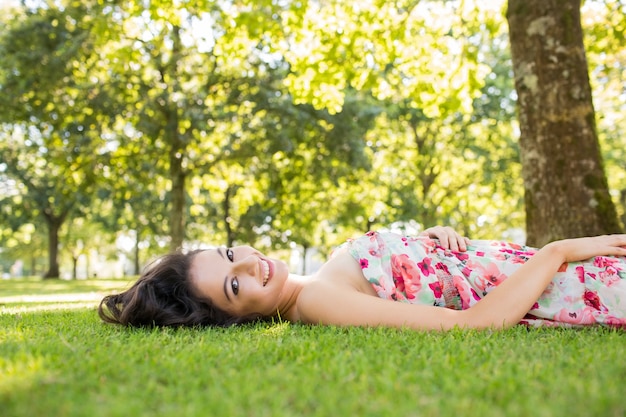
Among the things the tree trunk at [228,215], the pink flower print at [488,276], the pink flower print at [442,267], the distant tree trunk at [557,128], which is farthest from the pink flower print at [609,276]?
the tree trunk at [228,215]

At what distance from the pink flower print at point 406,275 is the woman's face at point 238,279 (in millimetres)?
797

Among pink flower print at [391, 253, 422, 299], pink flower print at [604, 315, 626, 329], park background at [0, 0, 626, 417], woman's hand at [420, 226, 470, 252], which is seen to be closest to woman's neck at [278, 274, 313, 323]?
park background at [0, 0, 626, 417]

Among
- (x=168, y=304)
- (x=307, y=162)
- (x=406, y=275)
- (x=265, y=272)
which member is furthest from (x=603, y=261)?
(x=307, y=162)

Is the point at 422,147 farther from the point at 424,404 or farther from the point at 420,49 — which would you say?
the point at 424,404

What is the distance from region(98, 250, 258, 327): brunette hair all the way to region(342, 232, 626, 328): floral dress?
106 centimetres

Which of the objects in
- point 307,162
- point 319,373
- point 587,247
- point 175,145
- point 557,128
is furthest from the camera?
point 307,162

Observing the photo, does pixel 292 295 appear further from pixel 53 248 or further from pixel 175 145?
pixel 53 248

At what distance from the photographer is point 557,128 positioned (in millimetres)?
5949

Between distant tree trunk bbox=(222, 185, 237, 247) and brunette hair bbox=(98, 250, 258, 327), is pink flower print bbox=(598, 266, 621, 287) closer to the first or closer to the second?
brunette hair bbox=(98, 250, 258, 327)

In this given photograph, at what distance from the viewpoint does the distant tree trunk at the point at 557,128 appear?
5715 millimetres

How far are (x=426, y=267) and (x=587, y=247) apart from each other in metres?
1.09

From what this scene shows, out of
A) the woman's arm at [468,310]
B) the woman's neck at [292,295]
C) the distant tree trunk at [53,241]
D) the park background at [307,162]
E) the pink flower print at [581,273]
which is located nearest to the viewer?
the park background at [307,162]

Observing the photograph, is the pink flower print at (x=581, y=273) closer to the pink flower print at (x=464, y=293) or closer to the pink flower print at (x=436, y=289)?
the pink flower print at (x=464, y=293)

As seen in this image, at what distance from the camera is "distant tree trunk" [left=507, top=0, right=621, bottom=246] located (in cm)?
571
